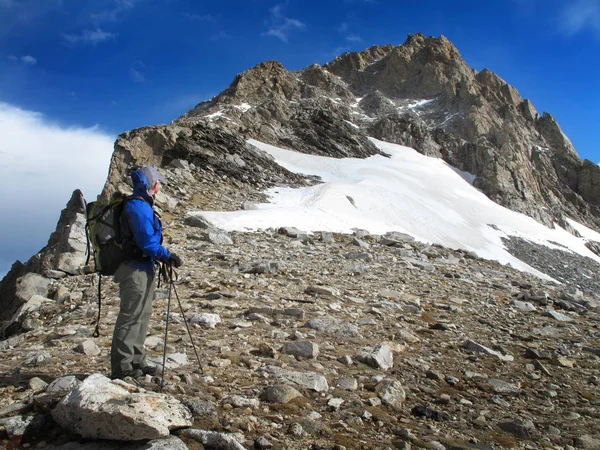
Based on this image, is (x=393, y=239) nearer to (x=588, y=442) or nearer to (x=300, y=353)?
(x=300, y=353)

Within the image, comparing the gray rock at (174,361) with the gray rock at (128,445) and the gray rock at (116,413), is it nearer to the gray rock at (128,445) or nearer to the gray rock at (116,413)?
the gray rock at (116,413)

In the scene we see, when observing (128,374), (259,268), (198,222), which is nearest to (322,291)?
(259,268)

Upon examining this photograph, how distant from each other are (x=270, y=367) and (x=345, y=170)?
45332 millimetres

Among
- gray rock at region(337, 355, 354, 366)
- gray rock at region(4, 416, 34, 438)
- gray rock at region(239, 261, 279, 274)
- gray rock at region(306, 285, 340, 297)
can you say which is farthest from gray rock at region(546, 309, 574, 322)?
gray rock at region(4, 416, 34, 438)

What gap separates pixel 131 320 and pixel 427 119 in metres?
108

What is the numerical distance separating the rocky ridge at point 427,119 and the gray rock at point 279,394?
3814 centimetres

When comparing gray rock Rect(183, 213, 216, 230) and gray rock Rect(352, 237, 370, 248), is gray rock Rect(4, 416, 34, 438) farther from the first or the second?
gray rock Rect(352, 237, 370, 248)

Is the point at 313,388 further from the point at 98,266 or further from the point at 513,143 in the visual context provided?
the point at 513,143

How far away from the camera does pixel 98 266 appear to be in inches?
188

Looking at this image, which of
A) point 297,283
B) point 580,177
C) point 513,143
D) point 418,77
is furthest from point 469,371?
point 418,77

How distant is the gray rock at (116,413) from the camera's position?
315 cm

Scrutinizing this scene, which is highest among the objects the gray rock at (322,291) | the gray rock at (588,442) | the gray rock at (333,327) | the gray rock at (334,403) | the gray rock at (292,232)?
the gray rock at (292,232)

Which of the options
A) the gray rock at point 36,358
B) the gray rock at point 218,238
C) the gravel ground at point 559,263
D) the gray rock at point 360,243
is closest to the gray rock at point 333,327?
the gray rock at point 36,358

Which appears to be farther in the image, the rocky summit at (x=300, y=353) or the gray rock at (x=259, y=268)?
the gray rock at (x=259, y=268)
